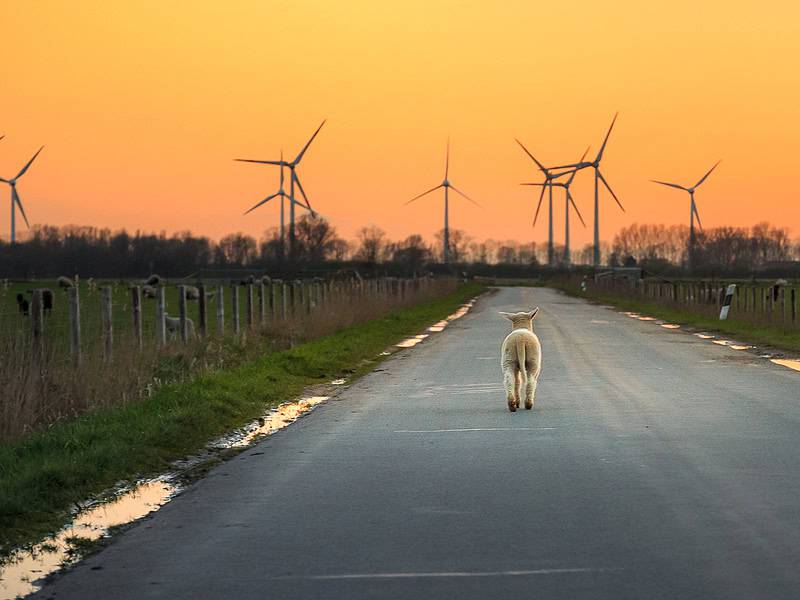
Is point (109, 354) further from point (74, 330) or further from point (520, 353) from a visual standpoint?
point (520, 353)

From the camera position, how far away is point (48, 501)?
29.0 feet

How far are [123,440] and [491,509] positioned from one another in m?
4.55

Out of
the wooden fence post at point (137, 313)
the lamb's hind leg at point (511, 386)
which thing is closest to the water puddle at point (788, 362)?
the lamb's hind leg at point (511, 386)

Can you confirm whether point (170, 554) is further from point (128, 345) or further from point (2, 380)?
point (128, 345)

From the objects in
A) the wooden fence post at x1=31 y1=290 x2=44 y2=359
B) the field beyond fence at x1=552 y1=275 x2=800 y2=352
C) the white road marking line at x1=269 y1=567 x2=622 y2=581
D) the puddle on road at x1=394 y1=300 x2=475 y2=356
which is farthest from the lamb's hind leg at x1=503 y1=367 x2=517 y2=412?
the field beyond fence at x1=552 y1=275 x2=800 y2=352

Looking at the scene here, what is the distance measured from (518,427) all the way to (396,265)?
117970mm

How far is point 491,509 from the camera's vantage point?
8367 millimetres

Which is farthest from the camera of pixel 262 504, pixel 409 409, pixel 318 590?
pixel 409 409

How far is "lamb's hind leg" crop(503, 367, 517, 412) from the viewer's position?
47.4 feet

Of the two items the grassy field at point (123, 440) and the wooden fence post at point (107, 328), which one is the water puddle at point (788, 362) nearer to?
the grassy field at point (123, 440)

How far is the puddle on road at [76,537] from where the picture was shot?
6.66 meters

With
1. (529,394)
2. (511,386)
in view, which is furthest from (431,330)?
(511,386)

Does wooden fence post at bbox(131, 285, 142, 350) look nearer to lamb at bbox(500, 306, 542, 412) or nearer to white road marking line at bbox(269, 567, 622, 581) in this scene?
lamb at bbox(500, 306, 542, 412)

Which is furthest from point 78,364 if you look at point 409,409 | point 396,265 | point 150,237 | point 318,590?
point 150,237
